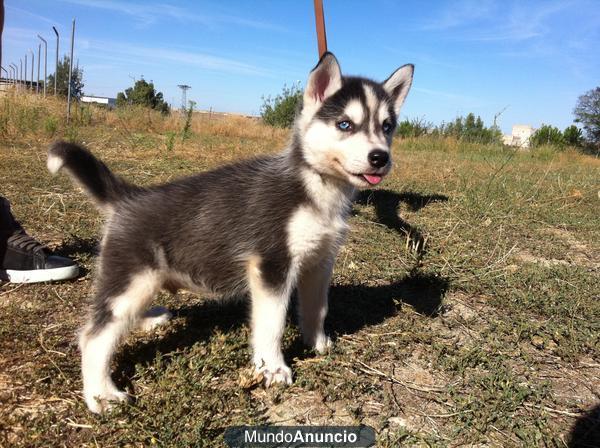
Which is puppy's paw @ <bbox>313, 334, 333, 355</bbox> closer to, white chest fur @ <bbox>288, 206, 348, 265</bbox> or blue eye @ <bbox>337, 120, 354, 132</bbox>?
white chest fur @ <bbox>288, 206, 348, 265</bbox>

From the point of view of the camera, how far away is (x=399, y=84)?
3221 millimetres

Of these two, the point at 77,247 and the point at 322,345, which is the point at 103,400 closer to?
the point at 322,345

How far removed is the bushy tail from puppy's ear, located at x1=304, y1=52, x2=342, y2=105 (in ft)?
4.11

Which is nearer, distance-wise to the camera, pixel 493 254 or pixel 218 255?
pixel 218 255

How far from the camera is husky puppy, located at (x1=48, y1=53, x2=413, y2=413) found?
248 centimetres

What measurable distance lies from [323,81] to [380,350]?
1.78m

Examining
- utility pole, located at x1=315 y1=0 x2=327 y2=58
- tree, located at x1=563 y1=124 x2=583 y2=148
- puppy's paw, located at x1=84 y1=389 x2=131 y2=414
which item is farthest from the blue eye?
tree, located at x1=563 y1=124 x2=583 y2=148

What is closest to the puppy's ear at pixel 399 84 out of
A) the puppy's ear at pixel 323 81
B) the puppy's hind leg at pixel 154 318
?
the puppy's ear at pixel 323 81

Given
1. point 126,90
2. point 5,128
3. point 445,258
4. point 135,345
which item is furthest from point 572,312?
point 126,90

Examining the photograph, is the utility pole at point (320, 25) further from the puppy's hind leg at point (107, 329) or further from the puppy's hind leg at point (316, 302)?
the puppy's hind leg at point (107, 329)

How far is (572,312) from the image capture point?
12.0ft

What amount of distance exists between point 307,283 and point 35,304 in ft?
6.40

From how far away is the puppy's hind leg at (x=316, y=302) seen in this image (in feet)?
9.80

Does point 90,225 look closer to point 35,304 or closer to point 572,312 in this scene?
point 35,304
